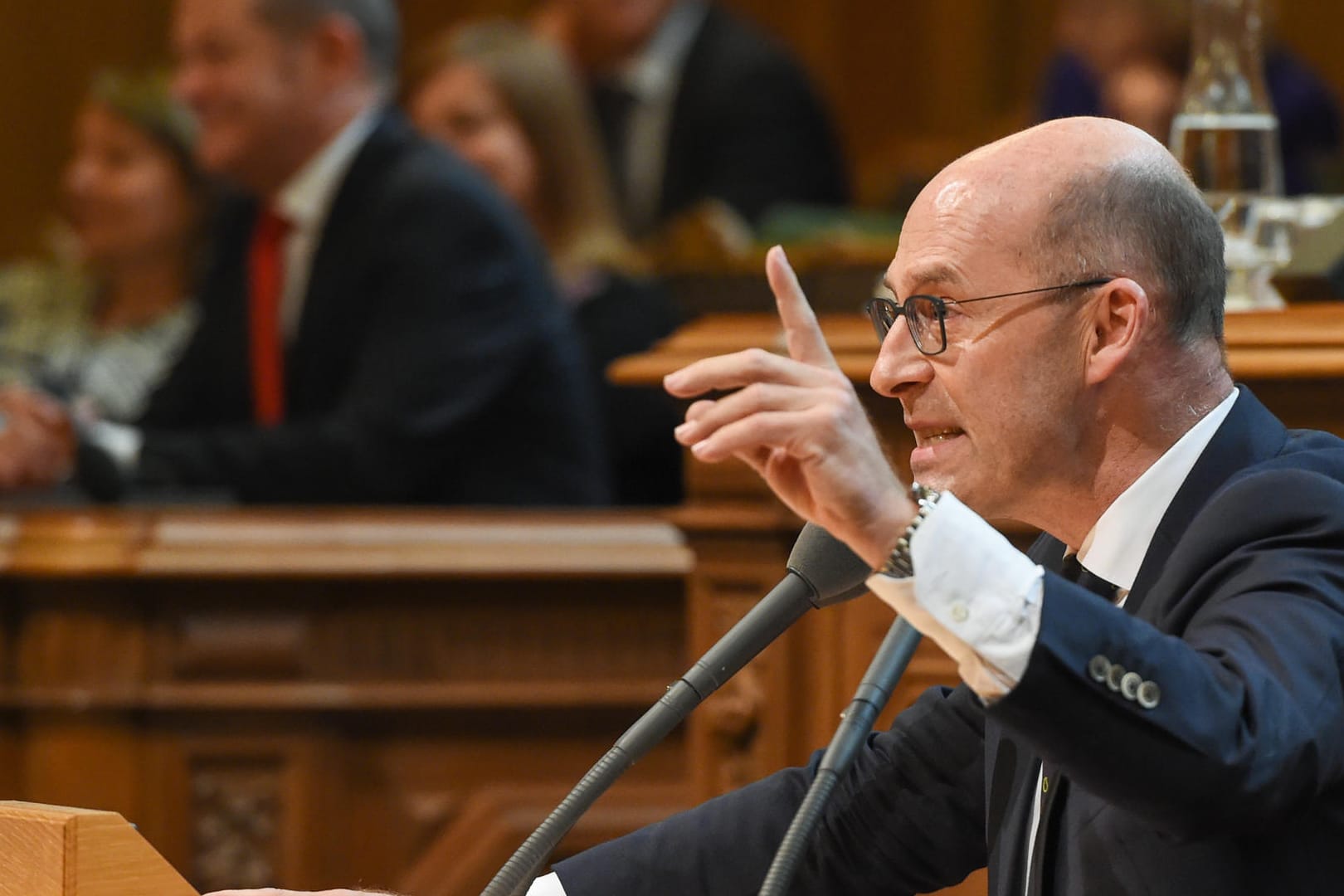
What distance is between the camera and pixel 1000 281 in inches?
65.2

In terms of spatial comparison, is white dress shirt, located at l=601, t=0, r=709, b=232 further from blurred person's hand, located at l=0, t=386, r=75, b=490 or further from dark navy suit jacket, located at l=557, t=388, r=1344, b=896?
dark navy suit jacket, located at l=557, t=388, r=1344, b=896

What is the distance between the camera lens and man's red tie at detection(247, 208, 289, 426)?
13.4ft

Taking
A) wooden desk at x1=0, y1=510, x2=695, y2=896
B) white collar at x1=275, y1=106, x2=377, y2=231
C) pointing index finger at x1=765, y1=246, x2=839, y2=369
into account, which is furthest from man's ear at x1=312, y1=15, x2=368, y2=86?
pointing index finger at x1=765, y1=246, x2=839, y2=369

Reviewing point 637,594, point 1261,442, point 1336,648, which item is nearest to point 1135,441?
point 1261,442

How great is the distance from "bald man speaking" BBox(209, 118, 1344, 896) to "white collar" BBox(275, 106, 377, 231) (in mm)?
2472

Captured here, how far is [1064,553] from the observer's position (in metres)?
1.80

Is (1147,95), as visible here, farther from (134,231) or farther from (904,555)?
(904,555)

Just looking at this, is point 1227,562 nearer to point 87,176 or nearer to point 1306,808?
point 1306,808

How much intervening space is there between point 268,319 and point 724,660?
267 cm

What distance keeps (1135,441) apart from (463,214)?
8.01ft

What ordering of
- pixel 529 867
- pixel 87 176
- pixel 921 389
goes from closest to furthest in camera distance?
pixel 529 867
pixel 921 389
pixel 87 176

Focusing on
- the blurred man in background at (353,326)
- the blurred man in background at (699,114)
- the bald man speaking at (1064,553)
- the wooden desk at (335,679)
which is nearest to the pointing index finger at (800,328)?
the bald man speaking at (1064,553)

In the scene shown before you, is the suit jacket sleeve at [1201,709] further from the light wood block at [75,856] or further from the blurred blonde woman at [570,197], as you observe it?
the blurred blonde woman at [570,197]

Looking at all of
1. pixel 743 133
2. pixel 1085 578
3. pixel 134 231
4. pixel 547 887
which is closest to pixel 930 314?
pixel 1085 578
